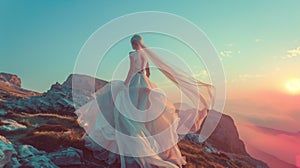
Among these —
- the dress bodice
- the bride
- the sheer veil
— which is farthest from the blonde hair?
the sheer veil

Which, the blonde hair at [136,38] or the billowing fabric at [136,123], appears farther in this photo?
the blonde hair at [136,38]

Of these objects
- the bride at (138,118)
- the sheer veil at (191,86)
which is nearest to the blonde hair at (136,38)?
the bride at (138,118)

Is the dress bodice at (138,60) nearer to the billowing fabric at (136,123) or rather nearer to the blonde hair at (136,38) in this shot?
the billowing fabric at (136,123)

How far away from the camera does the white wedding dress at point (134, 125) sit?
11.6 metres

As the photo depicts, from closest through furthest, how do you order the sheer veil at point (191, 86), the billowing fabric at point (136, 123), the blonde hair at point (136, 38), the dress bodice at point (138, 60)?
the billowing fabric at point (136, 123)
the dress bodice at point (138, 60)
the blonde hair at point (136, 38)
the sheer veil at point (191, 86)

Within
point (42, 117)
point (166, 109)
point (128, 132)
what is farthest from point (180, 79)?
point (42, 117)

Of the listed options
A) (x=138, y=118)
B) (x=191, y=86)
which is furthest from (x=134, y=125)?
(x=191, y=86)

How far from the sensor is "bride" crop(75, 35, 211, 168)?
11.6 m

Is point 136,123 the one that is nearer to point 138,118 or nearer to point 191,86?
point 138,118

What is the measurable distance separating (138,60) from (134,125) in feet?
9.78

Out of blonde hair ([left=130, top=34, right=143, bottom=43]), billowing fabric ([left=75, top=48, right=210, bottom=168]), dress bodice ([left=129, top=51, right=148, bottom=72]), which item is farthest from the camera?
blonde hair ([left=130, top=34, right=143, bottom=43])

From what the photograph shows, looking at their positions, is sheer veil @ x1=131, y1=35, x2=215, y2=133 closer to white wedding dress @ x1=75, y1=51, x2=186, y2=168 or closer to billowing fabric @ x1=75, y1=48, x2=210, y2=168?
billowing fabric @ x1=75, y1=48, x2=210, y2=168

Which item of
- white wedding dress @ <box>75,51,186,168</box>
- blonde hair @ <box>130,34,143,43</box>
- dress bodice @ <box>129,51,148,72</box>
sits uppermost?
blonde hair @ <box>130,34,143,43</box>

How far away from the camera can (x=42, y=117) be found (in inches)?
1065
